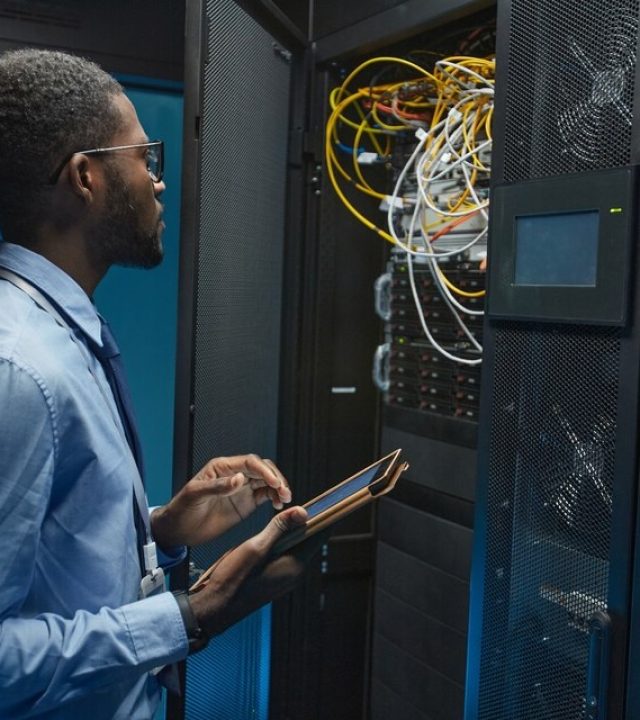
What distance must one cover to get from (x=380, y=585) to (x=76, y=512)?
1.24 m

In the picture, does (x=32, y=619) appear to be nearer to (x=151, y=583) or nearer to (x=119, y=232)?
(x=151, y=583)

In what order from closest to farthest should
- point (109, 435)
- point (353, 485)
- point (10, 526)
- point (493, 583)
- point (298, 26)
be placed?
point (10, 526) → point (109, 435) → point (353, 485) → point (493, 583) → point (298, 26)

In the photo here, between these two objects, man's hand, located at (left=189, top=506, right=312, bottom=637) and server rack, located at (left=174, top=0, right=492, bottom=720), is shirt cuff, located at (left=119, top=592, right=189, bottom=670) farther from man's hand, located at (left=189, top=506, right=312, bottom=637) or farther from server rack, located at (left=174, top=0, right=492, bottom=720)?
server rack, located at (left=174, top=0, right=492, bottom=720)

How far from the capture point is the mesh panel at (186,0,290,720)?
1387 millimetres

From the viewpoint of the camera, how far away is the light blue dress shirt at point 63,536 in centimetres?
85

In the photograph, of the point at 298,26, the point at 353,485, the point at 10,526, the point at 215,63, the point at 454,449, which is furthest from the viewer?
the point at 298,26

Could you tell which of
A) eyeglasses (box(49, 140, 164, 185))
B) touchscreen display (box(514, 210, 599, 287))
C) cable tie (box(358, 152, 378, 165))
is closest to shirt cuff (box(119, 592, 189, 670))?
eyeglasses (box(49, 140, 164, 185))

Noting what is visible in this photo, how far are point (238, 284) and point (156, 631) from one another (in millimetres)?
780

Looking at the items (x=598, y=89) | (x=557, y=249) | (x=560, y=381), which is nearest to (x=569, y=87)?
(x=598, y=89)

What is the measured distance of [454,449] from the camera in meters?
1.80

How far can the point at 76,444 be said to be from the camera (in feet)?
3.01

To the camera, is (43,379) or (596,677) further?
(596,677)

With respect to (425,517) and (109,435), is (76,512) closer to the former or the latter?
(109,435)

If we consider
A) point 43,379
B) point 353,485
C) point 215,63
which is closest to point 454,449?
point 353,485
